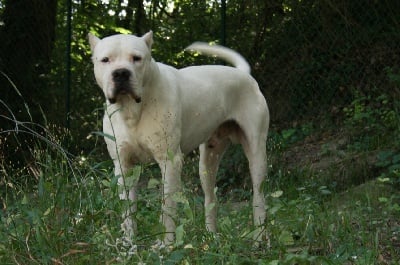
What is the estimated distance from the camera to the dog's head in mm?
4699

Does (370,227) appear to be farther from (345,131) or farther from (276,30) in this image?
(276,30)

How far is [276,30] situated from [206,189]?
365 centimetres

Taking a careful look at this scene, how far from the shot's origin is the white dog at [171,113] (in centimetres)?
475

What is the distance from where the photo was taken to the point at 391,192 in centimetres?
663

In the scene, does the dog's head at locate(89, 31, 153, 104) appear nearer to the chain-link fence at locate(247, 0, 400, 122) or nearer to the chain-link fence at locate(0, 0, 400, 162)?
the chain-link fence at locate(0, 0, 400, 162)

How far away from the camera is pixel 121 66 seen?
4688mm

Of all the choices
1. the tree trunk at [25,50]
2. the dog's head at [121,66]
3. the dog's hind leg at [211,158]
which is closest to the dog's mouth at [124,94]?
the dog's head at [121,66]

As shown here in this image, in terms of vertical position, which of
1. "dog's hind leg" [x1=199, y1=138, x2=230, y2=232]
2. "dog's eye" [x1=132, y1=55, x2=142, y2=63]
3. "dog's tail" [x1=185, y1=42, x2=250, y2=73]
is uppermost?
"dog's tail" [x1=185, y1=42, x2=250, y2=73]

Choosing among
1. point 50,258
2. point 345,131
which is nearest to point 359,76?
point 345,131

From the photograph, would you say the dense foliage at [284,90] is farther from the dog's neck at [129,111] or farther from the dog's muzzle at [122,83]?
the dog's muzzle at [122,83]

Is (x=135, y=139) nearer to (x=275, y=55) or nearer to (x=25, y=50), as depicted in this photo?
(x=275, y=55)

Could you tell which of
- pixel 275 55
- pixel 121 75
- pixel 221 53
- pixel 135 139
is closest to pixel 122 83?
pixel 121 75

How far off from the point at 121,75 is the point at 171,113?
0.45 m

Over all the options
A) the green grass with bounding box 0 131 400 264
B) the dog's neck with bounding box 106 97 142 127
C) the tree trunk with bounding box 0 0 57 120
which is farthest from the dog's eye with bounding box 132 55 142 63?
the tree trunk with bounding box 0 0 57 120
